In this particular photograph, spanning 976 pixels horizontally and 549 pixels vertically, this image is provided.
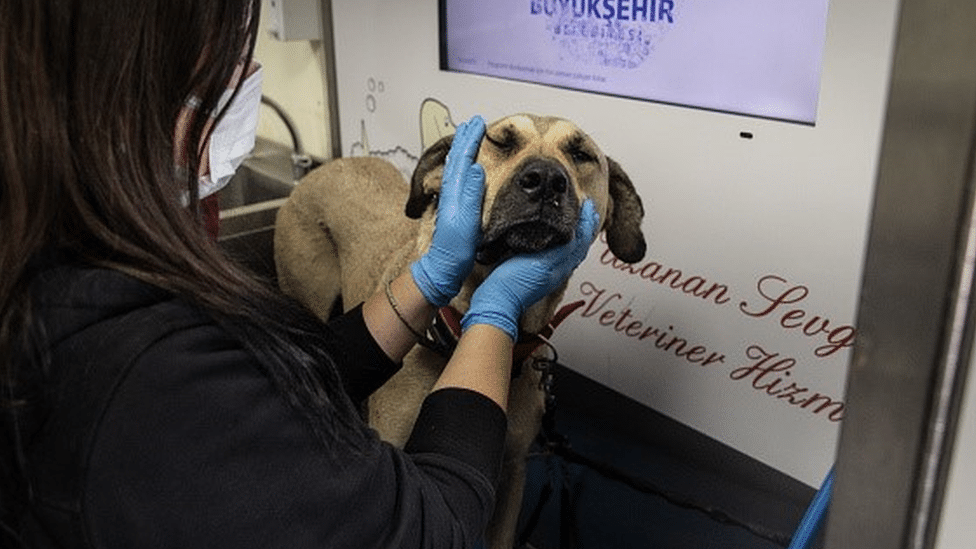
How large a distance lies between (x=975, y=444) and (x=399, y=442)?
1.13m

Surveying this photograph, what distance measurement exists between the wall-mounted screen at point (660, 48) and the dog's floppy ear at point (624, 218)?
0.14 m

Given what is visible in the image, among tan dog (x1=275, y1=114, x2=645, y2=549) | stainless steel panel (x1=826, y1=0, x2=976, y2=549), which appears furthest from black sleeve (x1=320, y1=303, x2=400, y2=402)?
stainless steel panel (x1=826, y1=0, x2=976, y2=549)

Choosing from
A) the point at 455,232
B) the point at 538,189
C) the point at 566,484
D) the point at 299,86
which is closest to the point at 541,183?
the point at 538,189

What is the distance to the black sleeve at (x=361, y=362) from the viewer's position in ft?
3.89

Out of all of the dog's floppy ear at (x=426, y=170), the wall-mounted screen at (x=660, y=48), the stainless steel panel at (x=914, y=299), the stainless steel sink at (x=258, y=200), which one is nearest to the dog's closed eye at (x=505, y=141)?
the dog's floppy ear at (x=426, y=170)

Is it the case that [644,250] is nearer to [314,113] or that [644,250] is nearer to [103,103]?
[103,103]

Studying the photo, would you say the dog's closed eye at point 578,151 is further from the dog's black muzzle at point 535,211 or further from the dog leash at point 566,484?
the dog leash at point 566,484

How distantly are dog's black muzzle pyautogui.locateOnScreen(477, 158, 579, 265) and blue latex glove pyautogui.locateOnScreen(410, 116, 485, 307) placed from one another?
3 cm

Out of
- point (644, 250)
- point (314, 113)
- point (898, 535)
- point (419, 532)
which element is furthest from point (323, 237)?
point (898, 535)

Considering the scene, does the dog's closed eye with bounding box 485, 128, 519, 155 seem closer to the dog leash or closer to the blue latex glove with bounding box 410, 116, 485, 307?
the blue latex glove with bounding box 410, 116, 485, 307

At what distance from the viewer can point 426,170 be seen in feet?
4.94

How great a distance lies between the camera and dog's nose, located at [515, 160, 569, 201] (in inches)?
49.9

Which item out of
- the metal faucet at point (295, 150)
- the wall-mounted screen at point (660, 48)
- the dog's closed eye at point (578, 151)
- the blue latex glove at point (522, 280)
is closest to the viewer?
the blue latex glove at point (522, 280)

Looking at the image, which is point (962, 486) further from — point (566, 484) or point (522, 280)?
point (566, 484)
